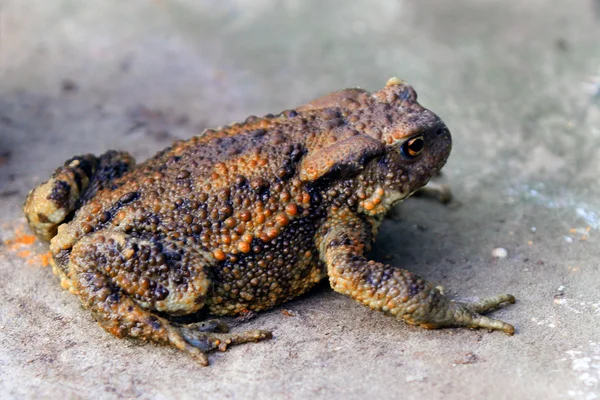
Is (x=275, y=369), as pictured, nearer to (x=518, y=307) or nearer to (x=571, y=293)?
(x=518, y=307)

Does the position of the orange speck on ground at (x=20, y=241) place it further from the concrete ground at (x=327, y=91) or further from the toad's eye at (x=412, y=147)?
the toad's eye at (x=412, y=147)

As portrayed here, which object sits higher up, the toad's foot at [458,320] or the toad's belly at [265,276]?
the toad's belly at [265,276]

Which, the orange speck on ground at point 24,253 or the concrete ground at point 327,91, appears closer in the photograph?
the concrete ground at point 327,91

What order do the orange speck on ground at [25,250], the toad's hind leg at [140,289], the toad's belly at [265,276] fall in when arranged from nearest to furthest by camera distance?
the toad's hind leg at [140,289], the toad's belly at [265,276], the orange speck on ground at [25,250]

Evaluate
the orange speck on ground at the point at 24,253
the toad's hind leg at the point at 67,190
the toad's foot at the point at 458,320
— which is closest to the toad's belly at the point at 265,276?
the toad's foot at the point at 458,320

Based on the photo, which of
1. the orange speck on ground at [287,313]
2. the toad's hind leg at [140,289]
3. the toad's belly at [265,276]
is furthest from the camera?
the orange speck on ground at [287,313]

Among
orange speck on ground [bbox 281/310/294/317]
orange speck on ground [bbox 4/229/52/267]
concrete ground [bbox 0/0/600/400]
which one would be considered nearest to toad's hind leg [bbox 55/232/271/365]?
concrete ground [bbox 0/0/600/400]

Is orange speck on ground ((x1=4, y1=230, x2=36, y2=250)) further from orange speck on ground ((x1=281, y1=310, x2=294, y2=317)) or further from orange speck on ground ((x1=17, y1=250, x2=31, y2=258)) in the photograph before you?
orange speck on ground ((x1=281, y1=310, x2=294, y2=317))
